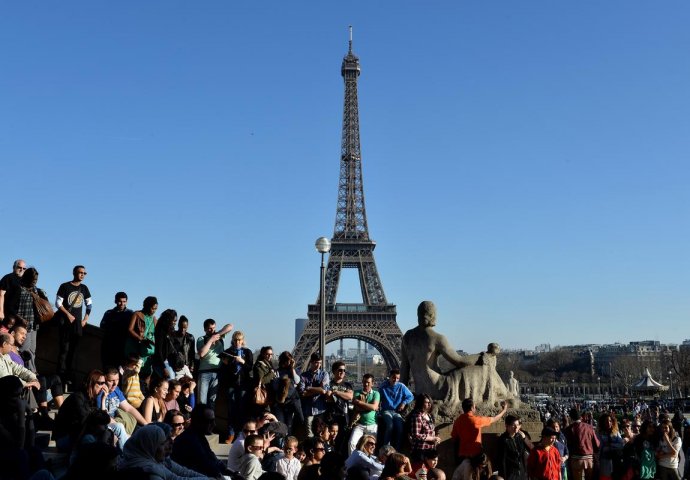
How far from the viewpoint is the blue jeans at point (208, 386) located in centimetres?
1086

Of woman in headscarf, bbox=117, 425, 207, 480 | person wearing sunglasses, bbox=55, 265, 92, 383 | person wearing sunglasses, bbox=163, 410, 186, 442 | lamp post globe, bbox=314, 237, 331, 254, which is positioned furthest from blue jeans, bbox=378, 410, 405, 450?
lamp post globe, bbox=314, 237, 331, 254

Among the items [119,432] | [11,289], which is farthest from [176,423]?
[11,289]

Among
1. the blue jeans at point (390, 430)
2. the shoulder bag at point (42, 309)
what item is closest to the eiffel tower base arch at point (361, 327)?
the shoulder bag at point (42, 309)

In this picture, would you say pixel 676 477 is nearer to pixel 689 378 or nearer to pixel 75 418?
pixel 75 418

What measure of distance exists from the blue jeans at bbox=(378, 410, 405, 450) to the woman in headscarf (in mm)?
4083

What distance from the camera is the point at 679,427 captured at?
14.0 metres

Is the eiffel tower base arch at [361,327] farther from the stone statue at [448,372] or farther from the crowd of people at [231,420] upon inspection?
the stone statue at [448,372]

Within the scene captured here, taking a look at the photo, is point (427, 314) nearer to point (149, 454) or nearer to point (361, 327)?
point (149, 454)

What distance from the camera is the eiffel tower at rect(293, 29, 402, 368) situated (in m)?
70.8

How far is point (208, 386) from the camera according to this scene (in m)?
10.9

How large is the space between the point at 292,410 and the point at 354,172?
70922mm

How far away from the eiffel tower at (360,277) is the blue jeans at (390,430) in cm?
5782

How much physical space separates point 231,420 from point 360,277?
65.8m

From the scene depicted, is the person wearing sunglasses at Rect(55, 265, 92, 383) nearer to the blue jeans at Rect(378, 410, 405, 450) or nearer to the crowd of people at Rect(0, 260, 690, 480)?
the crowd of people at Rect(0, 260, 690, 480)
